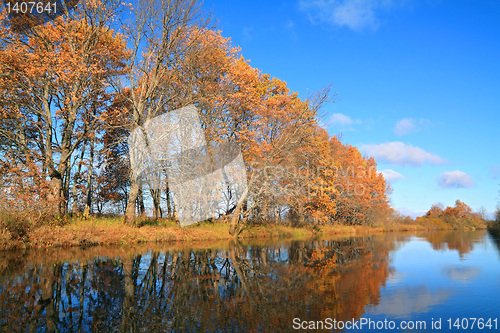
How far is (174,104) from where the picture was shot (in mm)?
24406

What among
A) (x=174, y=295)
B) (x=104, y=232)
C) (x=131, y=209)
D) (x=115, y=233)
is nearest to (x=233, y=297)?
(x=174, y=295)

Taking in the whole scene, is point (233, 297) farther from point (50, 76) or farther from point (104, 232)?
point (50, 76)

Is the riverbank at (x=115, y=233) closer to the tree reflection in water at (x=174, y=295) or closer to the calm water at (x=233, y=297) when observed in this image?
the calm water at (x=233, y=297)

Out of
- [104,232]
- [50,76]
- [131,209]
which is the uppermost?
[50,76]

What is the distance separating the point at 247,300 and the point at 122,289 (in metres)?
2.97

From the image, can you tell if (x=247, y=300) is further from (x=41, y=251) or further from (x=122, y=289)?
(x=41, y=251)

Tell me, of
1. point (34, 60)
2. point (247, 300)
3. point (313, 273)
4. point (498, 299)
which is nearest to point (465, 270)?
point (498, 299)

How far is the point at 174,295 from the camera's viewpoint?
6551 millimetres

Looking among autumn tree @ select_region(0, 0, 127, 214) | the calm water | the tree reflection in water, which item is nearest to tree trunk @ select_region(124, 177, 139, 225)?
autumn tree @ select_region(0, 0, 127, 214)

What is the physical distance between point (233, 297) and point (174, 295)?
1283mm

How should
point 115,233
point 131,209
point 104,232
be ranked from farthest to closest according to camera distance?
point 131,209 < point 115,233 < point 104,232

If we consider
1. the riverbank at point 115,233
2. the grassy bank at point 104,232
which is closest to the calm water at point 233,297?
the grassy bank at point 104,232

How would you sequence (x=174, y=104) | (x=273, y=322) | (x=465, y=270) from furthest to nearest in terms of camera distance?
1. (x=174, y=104)
2. (x=465, y=270)
3. (x=273, y=322)

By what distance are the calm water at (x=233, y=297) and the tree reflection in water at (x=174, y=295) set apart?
2 centimetres
